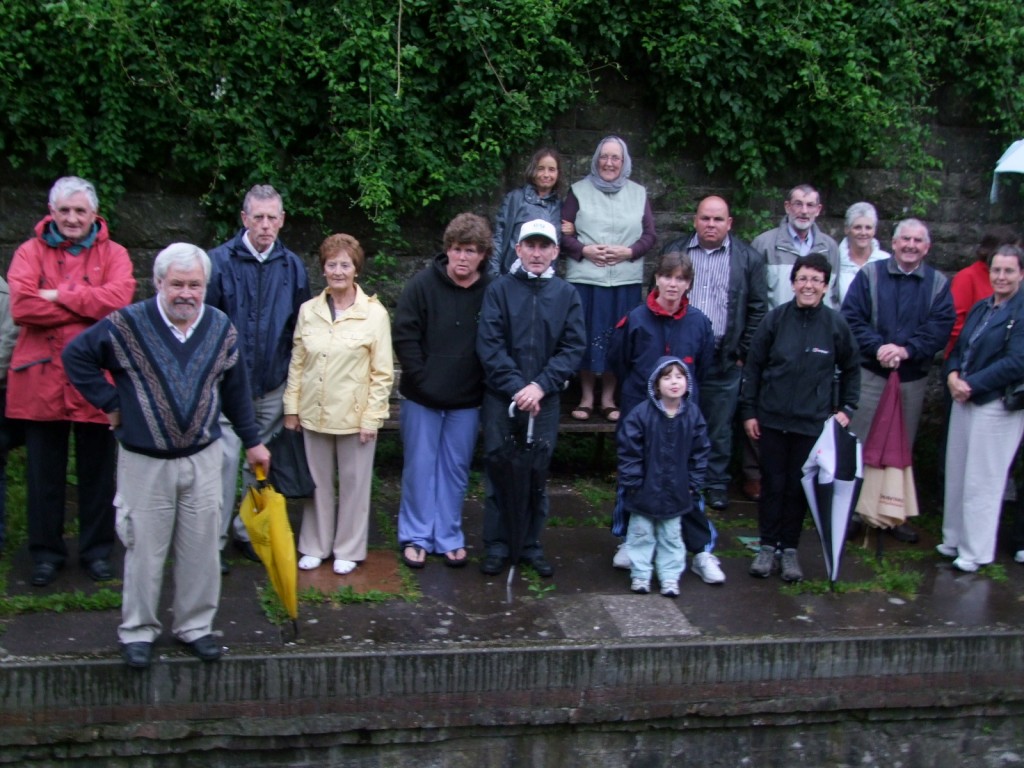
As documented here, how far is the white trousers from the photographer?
249 inches

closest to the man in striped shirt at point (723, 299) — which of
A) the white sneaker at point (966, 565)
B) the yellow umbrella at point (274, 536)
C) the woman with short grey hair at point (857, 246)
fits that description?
the woman with short grey hair at point (857, 246)

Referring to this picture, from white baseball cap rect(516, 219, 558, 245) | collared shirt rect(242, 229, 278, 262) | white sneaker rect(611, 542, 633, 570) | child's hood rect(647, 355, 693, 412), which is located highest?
white baseball cap rect(516, 219, 558, 245)

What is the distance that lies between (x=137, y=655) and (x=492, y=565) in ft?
6.37

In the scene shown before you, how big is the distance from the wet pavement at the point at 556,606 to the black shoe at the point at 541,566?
0.05 meters

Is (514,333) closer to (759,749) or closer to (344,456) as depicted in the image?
(344,456)

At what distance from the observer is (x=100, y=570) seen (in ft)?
18.3

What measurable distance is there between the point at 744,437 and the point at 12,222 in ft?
16.2

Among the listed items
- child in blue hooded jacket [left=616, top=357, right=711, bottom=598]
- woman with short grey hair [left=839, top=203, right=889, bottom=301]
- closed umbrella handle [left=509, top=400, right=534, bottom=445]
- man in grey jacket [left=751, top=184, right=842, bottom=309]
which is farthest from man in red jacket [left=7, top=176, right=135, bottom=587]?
woman with short grey hair [left=839, top=203, right=889, bottom=301]

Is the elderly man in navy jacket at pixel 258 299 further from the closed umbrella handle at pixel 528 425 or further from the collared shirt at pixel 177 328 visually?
the closed umbrella handle at pixel 528 425

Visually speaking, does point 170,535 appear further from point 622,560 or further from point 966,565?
point 966,565

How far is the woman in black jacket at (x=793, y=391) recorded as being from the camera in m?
6.05

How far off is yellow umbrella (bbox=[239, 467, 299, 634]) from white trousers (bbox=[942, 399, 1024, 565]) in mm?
3725

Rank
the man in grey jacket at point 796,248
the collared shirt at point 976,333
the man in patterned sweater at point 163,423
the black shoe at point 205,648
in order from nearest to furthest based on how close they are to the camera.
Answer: the man in patterned sweater at point 163,423 < the black shoe at point 205,648 < the collared shirt at point 976,333 < the man in grey jacket at point 796,248

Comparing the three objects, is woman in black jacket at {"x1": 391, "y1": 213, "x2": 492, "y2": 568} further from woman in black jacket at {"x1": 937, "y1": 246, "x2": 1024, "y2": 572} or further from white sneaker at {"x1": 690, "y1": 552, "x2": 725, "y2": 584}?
woman in black jacket at {"x1": 937, "y1": 246, "x2": 1024, "y2": 572}
